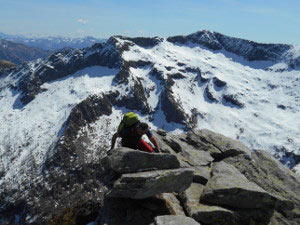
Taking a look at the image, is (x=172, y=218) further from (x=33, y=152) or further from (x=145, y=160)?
(x=33, y=152)

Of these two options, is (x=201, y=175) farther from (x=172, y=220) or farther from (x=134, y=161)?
(x=172, y=220)

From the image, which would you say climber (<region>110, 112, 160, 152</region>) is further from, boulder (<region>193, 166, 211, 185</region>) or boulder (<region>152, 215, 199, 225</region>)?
boulder (<region>152, 215, 199, 225</region>)

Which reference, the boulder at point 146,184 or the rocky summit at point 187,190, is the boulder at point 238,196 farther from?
the boulder at point 146,184

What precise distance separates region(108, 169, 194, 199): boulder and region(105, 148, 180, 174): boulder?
511 millimetres

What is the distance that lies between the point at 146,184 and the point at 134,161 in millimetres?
1553

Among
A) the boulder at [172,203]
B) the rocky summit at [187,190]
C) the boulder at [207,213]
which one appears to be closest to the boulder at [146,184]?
the rocky summit at [187,190]

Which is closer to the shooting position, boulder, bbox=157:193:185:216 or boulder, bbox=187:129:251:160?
boulder, bbox=157:193:185:216

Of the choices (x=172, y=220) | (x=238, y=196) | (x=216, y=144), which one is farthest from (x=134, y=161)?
(x=216, y=144)

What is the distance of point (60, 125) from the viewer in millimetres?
193000

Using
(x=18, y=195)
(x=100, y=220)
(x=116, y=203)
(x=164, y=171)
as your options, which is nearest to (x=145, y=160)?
(x=164, y=171)

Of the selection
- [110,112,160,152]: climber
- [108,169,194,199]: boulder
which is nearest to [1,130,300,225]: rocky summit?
[108,169,194,199]: boulder

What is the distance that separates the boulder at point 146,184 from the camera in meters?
13.6

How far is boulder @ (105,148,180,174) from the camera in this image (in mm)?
14659

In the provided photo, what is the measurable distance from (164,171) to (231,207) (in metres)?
4.03
